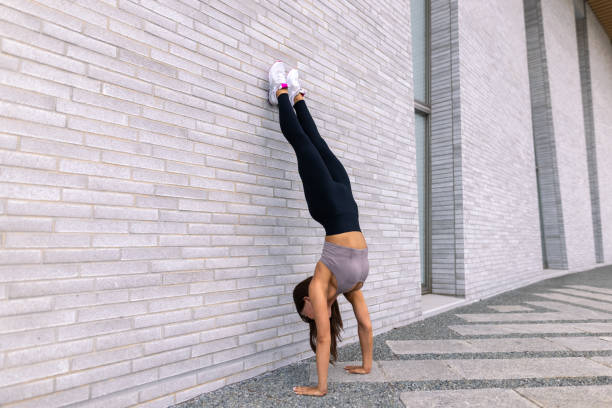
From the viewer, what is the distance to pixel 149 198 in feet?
7.41

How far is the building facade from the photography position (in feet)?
5.98

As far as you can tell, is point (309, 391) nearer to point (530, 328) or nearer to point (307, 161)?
point (307, 161)

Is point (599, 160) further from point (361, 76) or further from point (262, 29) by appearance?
point (262, 29)

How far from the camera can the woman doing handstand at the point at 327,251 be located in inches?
95.7

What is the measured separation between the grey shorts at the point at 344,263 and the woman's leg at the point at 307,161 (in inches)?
13.1

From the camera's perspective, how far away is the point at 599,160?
1328 cm

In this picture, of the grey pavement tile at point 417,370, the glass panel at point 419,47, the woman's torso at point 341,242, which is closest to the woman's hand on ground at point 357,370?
the grey pavement tile at point 417,370

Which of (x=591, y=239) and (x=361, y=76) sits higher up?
(x=361, y=76)

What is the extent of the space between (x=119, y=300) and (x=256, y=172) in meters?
1.31

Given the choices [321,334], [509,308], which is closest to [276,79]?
[321,334]

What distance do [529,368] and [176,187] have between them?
2926mm

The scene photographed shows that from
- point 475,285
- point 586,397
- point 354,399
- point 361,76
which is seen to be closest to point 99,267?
point 354,399

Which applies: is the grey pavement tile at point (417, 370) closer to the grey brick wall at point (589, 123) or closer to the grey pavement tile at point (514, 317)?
the grey pavement tile at point (514, 317)

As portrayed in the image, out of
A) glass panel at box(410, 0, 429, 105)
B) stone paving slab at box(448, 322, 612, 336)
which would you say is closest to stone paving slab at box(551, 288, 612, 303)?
stone paving slab at box(448, 322, 612, 336)
